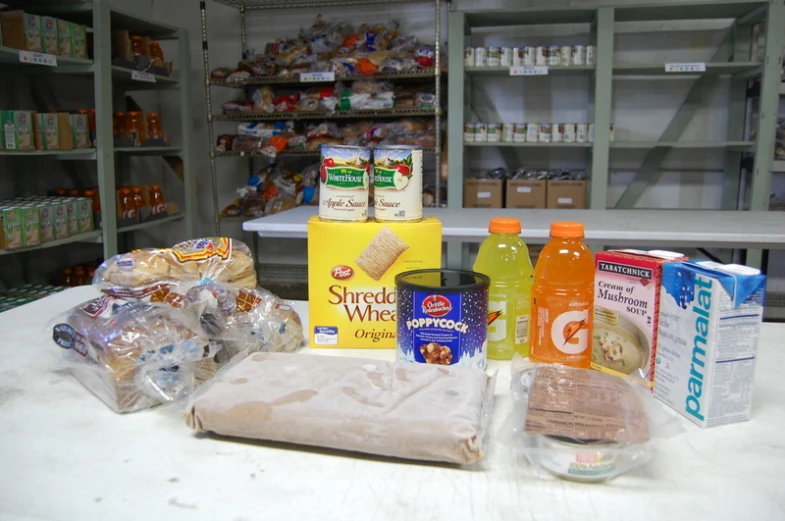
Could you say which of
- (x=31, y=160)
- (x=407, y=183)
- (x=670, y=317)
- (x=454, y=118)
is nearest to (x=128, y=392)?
(x=407, y=183)

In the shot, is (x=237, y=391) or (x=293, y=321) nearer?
(x=237, y=391)

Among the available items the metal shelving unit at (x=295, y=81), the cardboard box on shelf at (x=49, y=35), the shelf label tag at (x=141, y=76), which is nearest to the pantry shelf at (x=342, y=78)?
the metal shelving unit at (x=295, y=81)

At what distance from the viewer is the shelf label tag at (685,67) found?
3.63m

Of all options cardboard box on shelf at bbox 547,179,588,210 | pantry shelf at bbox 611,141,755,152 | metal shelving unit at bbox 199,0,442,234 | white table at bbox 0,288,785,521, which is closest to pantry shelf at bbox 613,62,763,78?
pantry shelf at bbox 611,141,755,152

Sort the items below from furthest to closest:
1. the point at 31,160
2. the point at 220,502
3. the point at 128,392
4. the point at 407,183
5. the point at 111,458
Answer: the point at 31,160 → the point at 407,183 → the point at 128,392 → the point at 111,458 → the point at 220,502

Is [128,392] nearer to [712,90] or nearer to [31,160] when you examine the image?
[31,160]

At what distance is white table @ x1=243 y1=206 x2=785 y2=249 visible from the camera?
2270mm

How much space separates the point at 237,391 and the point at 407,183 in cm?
50

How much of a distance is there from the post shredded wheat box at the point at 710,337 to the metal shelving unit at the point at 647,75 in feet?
7.95

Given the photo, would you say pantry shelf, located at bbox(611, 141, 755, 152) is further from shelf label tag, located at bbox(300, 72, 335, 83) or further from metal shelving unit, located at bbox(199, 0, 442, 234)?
shelf label tag, located at bbox(300, 72, 335, 83)

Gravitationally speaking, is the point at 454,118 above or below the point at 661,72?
below

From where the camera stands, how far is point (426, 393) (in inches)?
34.4

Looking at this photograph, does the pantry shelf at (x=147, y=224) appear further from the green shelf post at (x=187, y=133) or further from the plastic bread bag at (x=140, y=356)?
the plastic bread bag at (x=140, y=356)

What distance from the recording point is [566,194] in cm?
378
